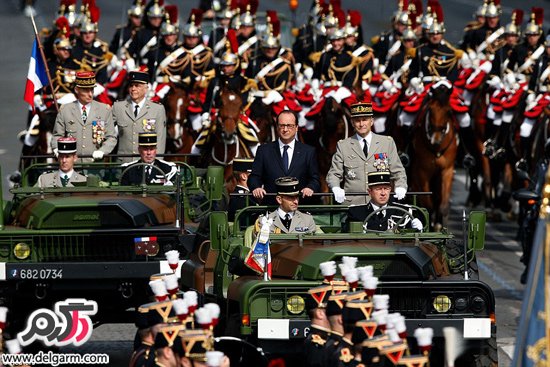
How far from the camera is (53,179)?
69.2 feet

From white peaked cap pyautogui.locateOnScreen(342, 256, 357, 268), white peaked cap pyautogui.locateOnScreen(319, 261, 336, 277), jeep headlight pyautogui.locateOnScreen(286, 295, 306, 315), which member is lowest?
jeep headlight pyautogui.locateOnScreen(286, 295, 306, 315)

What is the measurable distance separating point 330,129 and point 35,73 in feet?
21.3

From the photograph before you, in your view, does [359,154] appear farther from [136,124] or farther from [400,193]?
[136,124]

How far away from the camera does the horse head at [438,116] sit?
1182 inches

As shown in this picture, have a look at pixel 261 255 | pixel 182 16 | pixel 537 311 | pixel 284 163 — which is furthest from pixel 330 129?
pixel 182 16

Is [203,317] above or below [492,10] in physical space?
below

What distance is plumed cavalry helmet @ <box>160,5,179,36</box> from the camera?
3462cm

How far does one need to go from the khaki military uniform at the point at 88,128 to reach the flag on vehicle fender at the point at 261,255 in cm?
699

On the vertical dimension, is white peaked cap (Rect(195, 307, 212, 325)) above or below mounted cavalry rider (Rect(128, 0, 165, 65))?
below

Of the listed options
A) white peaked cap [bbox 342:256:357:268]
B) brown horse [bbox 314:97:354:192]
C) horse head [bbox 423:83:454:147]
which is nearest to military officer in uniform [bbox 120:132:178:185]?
white peaked cap [bbox 342:256:357:268]

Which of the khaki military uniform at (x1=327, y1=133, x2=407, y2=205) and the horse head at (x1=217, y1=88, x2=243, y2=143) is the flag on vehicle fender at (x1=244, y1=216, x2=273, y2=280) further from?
the horse head at (x1=217, y1=88, x2=243, y2=143)

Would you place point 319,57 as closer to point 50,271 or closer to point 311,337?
point 50,271

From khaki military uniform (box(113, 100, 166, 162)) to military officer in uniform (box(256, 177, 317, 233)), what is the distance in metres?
5.74

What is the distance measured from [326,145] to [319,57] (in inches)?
135
